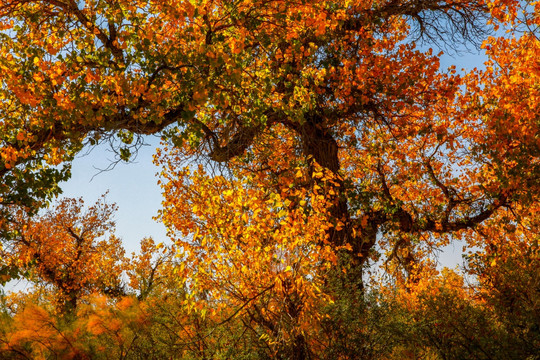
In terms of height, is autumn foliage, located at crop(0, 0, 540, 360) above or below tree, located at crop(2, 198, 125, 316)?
below

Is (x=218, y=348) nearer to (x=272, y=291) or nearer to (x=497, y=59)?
(x=272, y=291)

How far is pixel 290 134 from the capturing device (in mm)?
13305

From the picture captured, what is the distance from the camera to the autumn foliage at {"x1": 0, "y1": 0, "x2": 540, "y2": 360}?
6.90m

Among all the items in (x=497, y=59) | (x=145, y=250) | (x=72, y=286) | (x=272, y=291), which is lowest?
(x=272, y=291)

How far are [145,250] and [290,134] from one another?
20808 mm

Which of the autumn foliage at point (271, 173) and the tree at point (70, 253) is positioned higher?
the tree at point (70, 253)

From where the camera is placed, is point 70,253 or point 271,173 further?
point 70,253

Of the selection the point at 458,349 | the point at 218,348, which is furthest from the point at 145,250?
the point at 458,349

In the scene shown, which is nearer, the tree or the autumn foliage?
the autumn foliage

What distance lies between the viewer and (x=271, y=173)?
1161 cm

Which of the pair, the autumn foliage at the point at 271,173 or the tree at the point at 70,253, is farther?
the tree at the point at 70,253

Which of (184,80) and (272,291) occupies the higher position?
(184,80)

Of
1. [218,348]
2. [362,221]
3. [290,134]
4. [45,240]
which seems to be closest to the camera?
[218,348]

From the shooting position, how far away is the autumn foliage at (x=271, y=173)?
22.6ft
